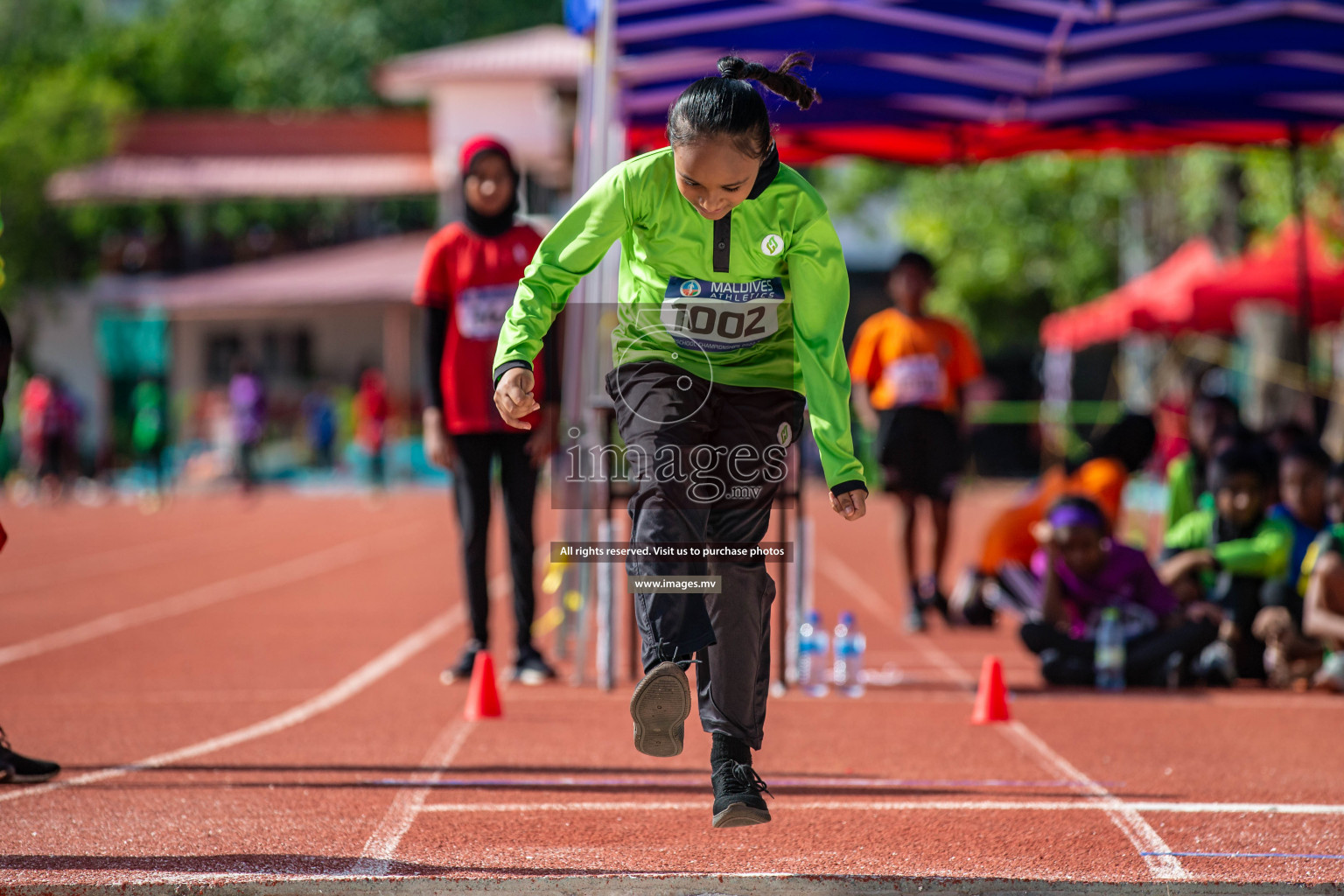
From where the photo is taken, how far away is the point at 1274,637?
6.95 metres

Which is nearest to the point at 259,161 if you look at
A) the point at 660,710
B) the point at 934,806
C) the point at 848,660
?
the point at 848,660

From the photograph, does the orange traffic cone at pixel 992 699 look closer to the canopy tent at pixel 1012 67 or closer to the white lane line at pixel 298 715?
the white lane line at pixel 298 715

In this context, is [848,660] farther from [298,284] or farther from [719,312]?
[298,284]

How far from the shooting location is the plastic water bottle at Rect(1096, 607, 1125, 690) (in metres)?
6.88

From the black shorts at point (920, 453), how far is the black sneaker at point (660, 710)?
17.5ft

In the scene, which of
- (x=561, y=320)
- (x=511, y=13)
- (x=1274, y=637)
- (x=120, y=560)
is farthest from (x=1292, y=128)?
(x=511, y=13)

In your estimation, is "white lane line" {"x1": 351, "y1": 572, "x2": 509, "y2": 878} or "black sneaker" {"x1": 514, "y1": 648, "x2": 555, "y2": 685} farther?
"black sneaker" {"x1": 514, "y1": 648, "x2": 555, "y2": 685}

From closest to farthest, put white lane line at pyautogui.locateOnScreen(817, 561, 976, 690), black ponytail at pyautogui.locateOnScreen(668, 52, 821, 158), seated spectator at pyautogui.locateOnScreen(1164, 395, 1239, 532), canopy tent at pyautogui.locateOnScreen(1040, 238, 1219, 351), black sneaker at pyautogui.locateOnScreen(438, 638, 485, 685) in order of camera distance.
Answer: black ponytail at pyautogui.locateOnScreen(668, 52, 821, 158)
black sneaker at pyautogui.locateOnScreen(438, 638, 485, 685)
white lane line at pyautogui.locateOnScreen(817, 561, 976, 690)
seated spectator at pyautogui.locateOnScreen(1164, 395, 1239, 532)
canopy tent at pyautogui.locateOnScreen(1040, 238, 1219, 351)

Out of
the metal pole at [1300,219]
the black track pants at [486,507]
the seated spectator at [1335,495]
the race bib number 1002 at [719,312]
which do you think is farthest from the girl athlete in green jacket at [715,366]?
the metal pole at [1300,219]

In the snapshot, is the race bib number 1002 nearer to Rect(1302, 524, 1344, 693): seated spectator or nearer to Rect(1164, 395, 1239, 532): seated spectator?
Rect(1302, 524, 1344, 693): seated spectator

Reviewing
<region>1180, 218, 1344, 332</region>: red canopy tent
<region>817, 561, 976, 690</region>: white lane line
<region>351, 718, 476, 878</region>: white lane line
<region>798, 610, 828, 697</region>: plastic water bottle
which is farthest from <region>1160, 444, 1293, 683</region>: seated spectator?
<region>1180, 218, 1344, 332</region>: red canopy tent

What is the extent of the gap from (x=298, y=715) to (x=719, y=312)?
10.6ft

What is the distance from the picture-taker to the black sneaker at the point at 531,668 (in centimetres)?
688

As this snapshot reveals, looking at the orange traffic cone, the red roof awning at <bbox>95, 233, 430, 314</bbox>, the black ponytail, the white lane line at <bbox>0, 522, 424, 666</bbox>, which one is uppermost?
the red roof awning at <bbox>95, 233, 430, 314</bbox>
